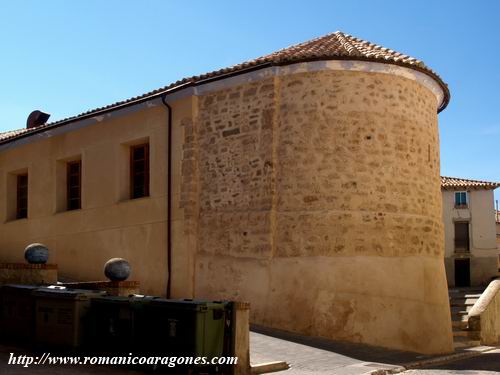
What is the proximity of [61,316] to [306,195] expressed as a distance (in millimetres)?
5880

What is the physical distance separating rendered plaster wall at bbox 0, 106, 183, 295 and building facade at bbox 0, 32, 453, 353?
72 millimetres

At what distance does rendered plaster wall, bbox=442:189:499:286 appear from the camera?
117ft

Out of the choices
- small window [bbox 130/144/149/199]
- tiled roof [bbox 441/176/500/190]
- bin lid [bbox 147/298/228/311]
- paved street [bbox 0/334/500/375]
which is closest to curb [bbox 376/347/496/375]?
paved street [bbox 0/334/500/375]

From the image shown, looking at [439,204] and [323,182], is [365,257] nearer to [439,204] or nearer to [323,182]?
[323,182]

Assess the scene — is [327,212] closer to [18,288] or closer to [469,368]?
[469,368]

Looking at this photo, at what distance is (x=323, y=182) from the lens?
1364cm

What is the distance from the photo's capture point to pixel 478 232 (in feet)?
119

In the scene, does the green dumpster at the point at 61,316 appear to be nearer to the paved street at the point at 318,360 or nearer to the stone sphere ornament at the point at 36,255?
the paved street at the point at 318,360

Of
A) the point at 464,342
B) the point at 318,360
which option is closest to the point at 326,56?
the point at 318,360

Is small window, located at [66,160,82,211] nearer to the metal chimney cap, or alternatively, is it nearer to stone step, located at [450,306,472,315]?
the metal chimney cap

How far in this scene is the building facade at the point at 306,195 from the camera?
43.8 feet

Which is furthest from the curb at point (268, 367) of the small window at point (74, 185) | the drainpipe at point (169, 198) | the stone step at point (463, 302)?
the stone step at point (463, 302)

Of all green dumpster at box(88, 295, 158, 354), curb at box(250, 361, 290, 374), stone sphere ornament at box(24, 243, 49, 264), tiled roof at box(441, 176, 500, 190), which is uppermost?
tiled roof at box(441, 176, 500, 190)

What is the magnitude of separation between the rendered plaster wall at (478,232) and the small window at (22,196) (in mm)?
23284
